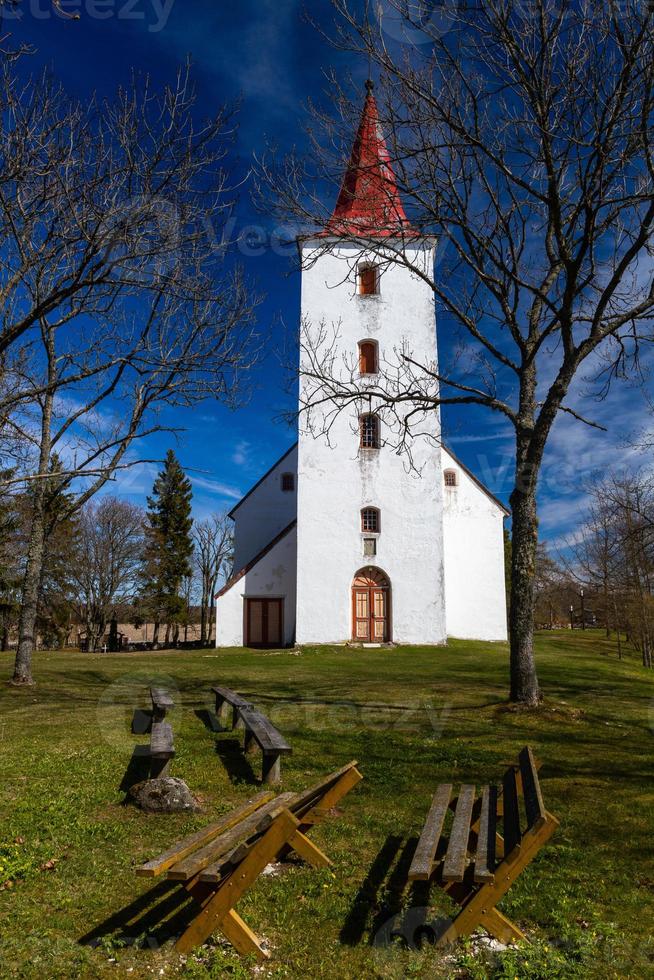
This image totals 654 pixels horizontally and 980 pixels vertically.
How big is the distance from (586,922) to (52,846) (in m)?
3.80

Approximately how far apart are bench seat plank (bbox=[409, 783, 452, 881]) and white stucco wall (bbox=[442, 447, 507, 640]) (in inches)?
975

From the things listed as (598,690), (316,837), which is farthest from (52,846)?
(598,690)

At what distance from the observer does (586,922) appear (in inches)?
153

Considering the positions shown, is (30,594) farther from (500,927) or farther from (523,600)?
(500,927)

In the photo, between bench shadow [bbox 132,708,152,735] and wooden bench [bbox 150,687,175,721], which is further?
bench shadow [bbox 132,708,152,735]

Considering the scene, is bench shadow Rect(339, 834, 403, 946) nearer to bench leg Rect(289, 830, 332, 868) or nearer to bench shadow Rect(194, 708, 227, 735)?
bench leg Rect(289, 830, 332, 868)

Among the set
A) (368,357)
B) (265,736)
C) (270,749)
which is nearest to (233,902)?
(270,749)

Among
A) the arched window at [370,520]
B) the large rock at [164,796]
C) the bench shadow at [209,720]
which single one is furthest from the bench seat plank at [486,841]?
the arched window at [370,520]

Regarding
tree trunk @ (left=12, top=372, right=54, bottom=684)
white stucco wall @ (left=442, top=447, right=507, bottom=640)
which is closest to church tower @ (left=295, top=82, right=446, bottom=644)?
white stucco wall @ (left=442, top=447, right=507, bottom=640)

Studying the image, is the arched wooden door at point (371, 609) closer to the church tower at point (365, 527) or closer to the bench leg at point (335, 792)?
the church tower at point (365, 527)

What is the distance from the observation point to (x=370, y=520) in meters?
27.0

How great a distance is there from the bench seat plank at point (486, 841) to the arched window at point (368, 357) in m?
24.1

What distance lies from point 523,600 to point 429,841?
6620 mm

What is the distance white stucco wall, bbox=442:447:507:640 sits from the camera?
29156mm
